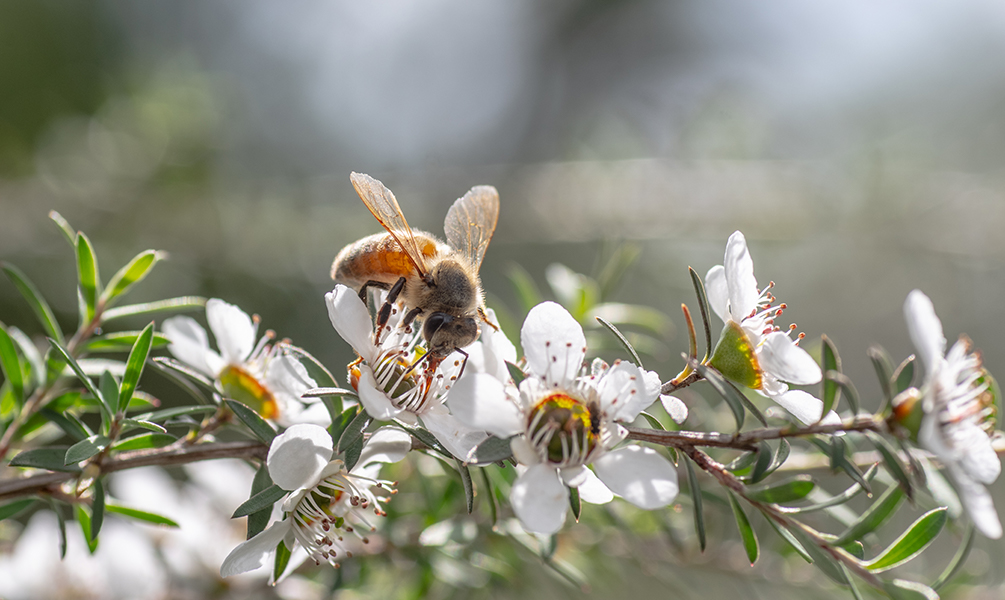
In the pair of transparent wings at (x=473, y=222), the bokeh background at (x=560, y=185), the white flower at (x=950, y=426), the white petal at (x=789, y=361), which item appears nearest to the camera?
the white flower at (x=950, y=426)

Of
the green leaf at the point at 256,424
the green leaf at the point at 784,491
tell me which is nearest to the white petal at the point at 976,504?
the green leaf at the point at 784,491

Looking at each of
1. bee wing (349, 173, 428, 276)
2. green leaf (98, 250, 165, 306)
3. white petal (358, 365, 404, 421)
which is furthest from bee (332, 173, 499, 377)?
green leaf (98, 250, 165, 306)

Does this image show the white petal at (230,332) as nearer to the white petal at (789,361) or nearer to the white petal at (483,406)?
the white petal at (483,406)

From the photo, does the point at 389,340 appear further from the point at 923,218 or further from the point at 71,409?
the point at 923,218

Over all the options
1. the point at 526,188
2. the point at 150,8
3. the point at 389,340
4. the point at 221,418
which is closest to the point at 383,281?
the point at 389,340

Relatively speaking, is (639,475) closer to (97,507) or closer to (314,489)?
(314,489)

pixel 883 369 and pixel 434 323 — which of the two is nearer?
pixel 883 369

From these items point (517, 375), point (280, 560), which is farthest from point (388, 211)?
point (280, 560)
